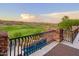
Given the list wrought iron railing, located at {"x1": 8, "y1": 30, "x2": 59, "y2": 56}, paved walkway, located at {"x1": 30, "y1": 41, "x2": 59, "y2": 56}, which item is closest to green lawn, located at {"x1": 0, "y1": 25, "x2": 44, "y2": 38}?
wrought iron railing, located at {"x1": 8, "y1": 30, "x2": 59, "y2": 56}

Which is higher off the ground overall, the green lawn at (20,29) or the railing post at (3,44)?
the green lawn at (20,29)

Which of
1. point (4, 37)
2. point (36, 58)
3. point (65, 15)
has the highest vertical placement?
point (65, 15)

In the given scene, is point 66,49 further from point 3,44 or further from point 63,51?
point 3,44

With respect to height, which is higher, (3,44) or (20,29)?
(20,29)

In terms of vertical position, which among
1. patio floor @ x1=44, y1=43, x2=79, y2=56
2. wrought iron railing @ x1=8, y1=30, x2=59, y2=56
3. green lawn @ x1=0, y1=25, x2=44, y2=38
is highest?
green lawn @ x1=0, y1=25, x2=44, y2=38

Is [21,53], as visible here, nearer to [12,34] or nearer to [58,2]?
[12,34]

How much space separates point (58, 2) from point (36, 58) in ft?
2.18

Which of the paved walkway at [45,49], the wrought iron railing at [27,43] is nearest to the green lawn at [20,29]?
the wrought iron railing at [27,43]

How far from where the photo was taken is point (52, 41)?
11.0 ft

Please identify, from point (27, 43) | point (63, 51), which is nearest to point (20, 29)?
point (27, 43)

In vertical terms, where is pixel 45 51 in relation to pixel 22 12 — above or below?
below

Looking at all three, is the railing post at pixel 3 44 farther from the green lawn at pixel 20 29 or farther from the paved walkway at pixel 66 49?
the paved walkway at pixel 66 49

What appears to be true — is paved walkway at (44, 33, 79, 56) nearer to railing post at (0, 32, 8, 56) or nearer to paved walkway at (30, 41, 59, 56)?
paved walkway at (30, 41, 59, 56)

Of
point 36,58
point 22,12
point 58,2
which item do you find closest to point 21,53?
point 36,58
